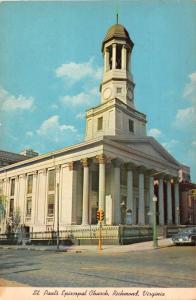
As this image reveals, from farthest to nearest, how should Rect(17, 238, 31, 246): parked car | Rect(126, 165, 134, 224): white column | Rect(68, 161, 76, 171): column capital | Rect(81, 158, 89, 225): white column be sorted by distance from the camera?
Rect(68, 161, 76, 171): column capital, Rect(17, 238, 31, 246): parked car, Rect(126, 165, 134, 224): white column, Rect(81, 158, 89, 225): white column

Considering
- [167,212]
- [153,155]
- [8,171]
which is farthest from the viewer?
[8,171]

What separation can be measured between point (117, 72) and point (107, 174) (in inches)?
599

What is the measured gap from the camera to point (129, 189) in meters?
47.8

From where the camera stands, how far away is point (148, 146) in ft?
172

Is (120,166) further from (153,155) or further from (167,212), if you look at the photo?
(167,212)

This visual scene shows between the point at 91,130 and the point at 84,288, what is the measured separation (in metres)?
44.8

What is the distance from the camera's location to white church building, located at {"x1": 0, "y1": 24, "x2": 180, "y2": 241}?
151 ft

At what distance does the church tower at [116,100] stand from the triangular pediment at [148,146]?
6.44ft

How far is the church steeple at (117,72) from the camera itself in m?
54.6

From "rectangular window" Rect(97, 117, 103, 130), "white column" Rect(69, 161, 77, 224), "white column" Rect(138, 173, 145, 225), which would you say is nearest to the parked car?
"white column" Rect(69, 161, 77, 224)

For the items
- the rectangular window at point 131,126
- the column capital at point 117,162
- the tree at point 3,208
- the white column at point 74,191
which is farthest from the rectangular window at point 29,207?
the rectangular window at point 131,126

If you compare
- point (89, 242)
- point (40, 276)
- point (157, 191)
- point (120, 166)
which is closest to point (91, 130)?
point (120, 166)

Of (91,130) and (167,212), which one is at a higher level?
(91,130)

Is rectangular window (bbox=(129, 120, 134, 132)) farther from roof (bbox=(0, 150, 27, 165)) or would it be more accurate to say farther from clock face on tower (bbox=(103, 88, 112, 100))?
roof (bbox=(0, 150, 27, 165))
